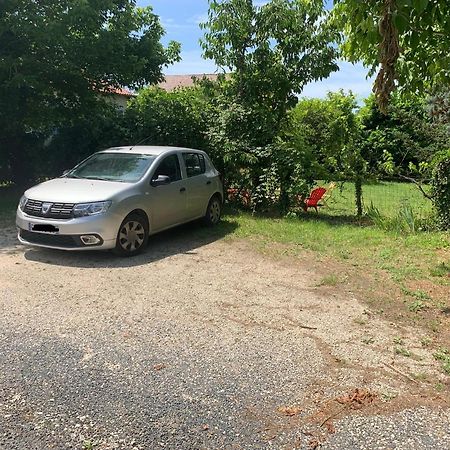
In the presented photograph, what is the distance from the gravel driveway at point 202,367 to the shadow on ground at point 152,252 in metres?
0.50

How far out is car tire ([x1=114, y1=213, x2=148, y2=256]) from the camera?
23.9ft

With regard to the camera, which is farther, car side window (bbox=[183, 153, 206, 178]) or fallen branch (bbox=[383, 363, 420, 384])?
car side window (bbox=[183, 153, 206, 178])

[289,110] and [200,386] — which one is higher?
[289,110]

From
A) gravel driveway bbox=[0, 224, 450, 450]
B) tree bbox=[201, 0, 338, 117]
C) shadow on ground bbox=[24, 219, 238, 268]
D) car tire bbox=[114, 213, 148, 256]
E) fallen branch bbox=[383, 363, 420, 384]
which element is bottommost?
fallen branch bbox=[383, 363, 420, 384]

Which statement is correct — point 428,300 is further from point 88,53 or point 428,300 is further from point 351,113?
point 88,53

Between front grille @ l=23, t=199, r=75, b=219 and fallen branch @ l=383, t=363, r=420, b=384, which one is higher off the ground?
front grille @ l=23, t=199, r=75, b=219

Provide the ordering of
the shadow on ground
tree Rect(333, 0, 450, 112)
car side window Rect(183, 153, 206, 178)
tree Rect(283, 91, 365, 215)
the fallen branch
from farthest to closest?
tree Rect(283, 91, 365, 215) < car side window Rect(183, 153, 206, 178) < the shadow on ground < the fallen branch < tree Rect(333, 0, 450, 112)

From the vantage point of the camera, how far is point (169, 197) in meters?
8.43

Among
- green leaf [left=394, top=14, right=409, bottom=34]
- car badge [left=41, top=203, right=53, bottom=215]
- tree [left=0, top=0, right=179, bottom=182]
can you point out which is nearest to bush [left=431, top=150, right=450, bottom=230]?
green leaf [left=394, top=14, right=409, bottom=34]

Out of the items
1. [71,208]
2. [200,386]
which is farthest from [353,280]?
[71,208]

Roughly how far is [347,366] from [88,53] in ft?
31.8

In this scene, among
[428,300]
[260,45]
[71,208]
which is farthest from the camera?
[260,45]

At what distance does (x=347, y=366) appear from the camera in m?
4.04

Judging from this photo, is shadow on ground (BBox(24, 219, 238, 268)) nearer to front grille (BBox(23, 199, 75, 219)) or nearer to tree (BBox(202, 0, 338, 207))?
front grille (BBox(23, 199, 75, 219))
